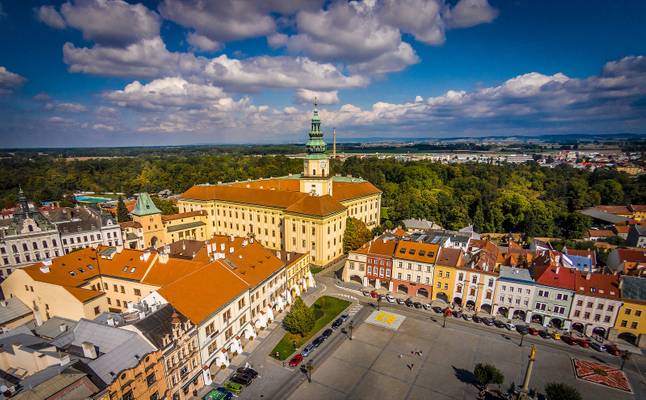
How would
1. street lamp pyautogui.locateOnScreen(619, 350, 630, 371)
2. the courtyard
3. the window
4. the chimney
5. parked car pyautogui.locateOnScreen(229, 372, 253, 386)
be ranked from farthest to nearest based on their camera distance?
street lamp pyautogui.locateOnScreen(619, 350, 630, 371)
parked car pyautogui.locateOnScreen(229, 372, 253, 386)
the courtyard
the window
the chimney

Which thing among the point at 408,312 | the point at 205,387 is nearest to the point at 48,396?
the point at 205,387

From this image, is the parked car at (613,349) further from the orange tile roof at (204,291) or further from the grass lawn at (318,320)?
the orange tile roof at (204,291)

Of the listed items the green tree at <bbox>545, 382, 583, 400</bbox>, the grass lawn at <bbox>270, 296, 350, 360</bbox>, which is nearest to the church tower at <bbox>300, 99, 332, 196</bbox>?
the grass lawn at <bbox>270, 296, 350, 360</bbox>

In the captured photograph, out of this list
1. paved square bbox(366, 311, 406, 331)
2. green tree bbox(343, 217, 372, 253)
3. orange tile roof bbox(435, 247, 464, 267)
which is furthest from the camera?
green tree bbox(343, 217, 372, 253)

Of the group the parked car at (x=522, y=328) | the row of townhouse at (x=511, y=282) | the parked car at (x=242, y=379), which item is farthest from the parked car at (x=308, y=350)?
the parked car at (x=522, y=328)

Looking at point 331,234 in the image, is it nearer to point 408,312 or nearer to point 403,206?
point 408,312

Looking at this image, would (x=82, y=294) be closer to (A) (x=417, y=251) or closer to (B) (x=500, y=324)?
(A) (x=417, y=251)

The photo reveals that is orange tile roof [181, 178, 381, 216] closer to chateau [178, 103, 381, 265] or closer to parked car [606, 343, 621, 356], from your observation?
chateau [178, 103, 381, 265]
